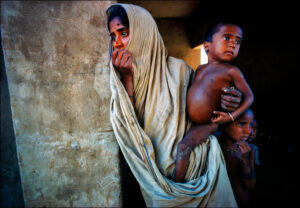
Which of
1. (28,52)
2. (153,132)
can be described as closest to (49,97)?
(28,52)

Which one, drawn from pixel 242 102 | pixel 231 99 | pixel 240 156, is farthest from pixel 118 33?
pixel 240 156

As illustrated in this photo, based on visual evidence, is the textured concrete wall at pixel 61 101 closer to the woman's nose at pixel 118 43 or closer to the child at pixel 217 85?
the woman's nose at pixel 118 43

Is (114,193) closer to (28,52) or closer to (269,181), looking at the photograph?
(28,52)

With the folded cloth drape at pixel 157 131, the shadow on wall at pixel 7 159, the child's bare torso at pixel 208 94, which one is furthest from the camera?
the shadow on wall at pixel 7 159

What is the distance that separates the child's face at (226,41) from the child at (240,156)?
17.8 inches

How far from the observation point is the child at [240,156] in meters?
1.13

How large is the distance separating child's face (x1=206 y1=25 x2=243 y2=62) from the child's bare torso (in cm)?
8

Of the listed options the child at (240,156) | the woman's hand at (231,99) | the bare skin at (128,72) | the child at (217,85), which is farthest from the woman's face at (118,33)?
the child at (240,156)

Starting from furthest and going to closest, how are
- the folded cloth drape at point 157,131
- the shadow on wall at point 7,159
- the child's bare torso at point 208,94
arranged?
1. the shadow on wall at point 7,159
2. the child's bare torso at point 208,94
3. the folded cloth drape at point 157,131

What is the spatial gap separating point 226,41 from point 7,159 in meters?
2.10

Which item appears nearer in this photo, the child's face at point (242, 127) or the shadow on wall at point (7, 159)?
the child's face at point (242, 127)

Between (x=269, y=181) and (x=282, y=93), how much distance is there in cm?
201

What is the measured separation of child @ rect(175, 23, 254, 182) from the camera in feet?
3.45

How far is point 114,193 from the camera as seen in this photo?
122 cm
